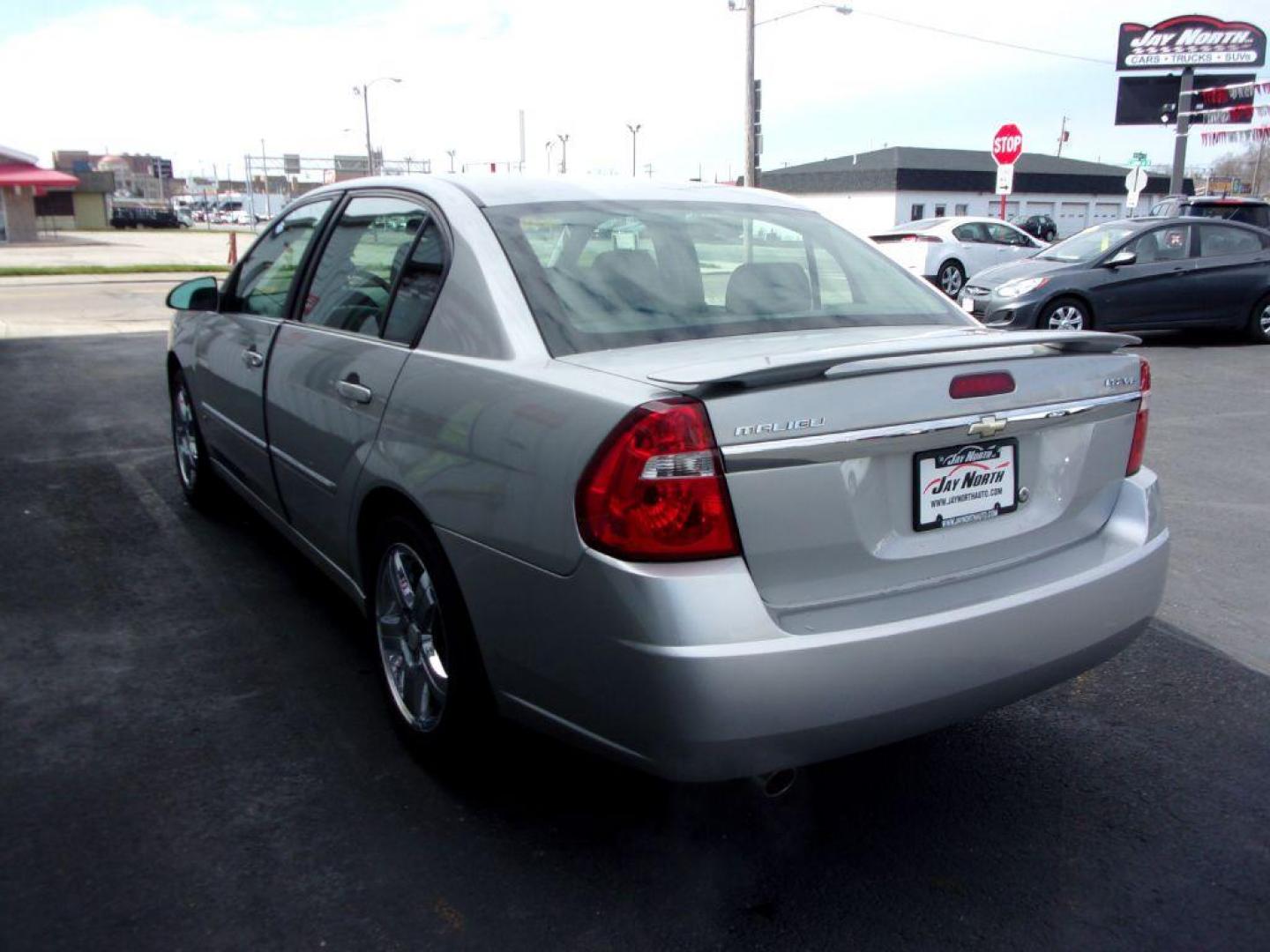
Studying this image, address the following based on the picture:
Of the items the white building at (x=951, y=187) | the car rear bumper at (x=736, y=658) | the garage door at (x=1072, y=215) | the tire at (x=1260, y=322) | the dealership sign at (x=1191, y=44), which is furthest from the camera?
the garage door at (x=1072, y=215)

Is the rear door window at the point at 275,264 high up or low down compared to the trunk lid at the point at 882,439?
up

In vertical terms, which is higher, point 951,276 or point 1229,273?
point 1229,273

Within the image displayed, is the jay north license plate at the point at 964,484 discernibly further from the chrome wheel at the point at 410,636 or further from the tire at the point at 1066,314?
the tire at the point at 1066,314

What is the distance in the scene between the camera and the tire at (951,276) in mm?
20438

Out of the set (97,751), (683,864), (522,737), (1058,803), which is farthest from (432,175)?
(1058,803)

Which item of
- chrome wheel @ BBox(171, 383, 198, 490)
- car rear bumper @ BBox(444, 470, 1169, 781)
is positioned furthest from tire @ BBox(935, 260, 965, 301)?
car rear bumper @ BBox(444, 470, 1169, 781)

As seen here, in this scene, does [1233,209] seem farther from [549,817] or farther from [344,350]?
[549,817]

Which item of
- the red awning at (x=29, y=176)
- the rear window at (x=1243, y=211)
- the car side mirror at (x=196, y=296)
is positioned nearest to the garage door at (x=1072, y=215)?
the rear window at (x=1243, y=211)

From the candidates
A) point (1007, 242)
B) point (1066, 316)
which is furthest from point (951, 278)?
point (1066, 316)

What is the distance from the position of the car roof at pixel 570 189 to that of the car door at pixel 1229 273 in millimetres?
11255

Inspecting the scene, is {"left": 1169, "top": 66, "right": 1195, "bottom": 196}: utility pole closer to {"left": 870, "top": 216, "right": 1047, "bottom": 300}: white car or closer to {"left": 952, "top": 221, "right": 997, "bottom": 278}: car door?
{"left": 870, "top": 216, "right": 1047, "bottom": 300}: white car

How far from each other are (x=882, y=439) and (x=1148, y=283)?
12.1 m

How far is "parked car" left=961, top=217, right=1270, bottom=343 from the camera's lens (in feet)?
42.1

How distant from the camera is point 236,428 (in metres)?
4.65
